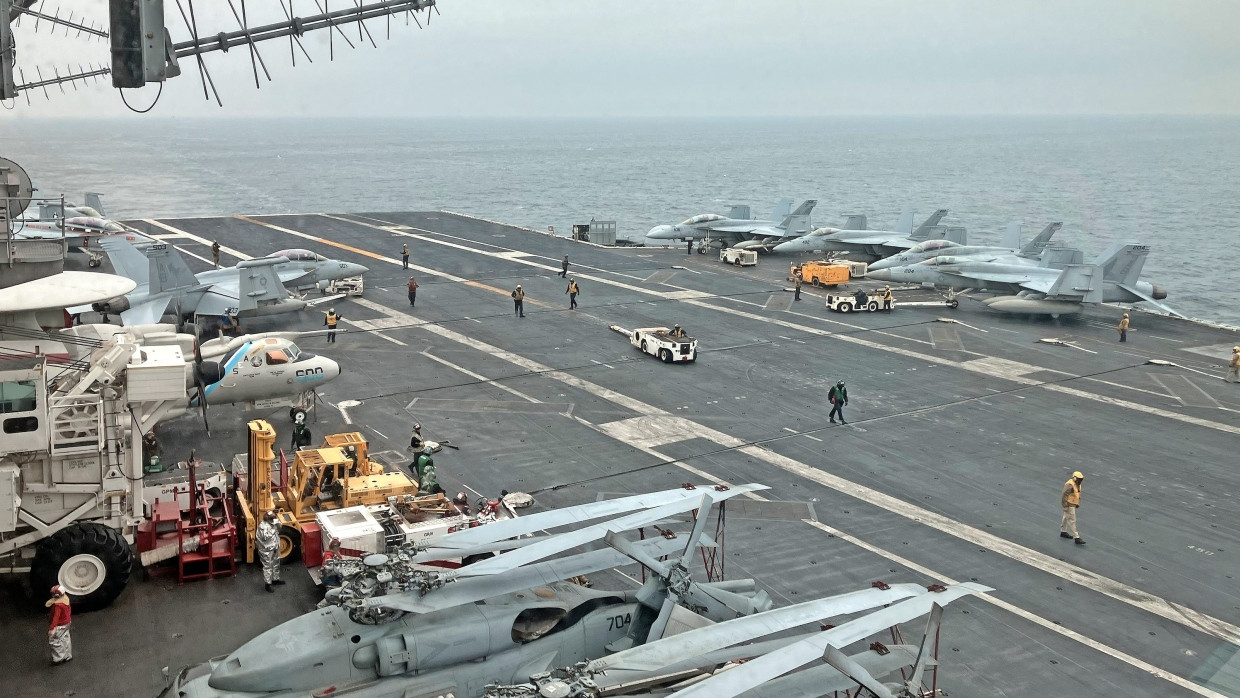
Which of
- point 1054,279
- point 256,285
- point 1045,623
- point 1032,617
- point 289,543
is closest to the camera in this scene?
point 1045,623

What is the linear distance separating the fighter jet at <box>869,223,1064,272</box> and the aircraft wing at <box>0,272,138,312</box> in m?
47.2

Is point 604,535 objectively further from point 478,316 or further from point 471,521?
point 478,316

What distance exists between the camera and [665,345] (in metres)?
39.4

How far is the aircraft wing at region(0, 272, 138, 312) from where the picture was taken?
61.0ft

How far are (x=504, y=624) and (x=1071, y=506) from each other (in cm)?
1594

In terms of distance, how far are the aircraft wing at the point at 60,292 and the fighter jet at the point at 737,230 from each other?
53.4 metres

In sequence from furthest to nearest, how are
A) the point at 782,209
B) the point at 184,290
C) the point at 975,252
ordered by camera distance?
the point at 782,209 → the point at 975,252 → the point at 184,290

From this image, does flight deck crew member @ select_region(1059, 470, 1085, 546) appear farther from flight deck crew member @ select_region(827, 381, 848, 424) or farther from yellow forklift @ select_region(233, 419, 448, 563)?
yellow forklift @ select_region(233, 419, 448, 563)

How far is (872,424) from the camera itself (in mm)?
32438

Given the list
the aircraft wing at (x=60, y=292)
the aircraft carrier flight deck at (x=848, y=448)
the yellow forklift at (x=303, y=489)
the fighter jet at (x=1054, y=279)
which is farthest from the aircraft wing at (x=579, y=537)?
the fighter jet at (x=1054, y=279)

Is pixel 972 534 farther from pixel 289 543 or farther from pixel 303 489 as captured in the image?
pixel 289 543

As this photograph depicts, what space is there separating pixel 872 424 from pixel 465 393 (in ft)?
47.1

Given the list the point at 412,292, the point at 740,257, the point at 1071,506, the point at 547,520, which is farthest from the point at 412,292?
the point at 547,520

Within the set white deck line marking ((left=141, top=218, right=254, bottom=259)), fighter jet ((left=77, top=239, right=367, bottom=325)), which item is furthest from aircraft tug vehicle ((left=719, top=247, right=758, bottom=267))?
white deck line marking ((left=141, top=218, right=254, bottom=259))
